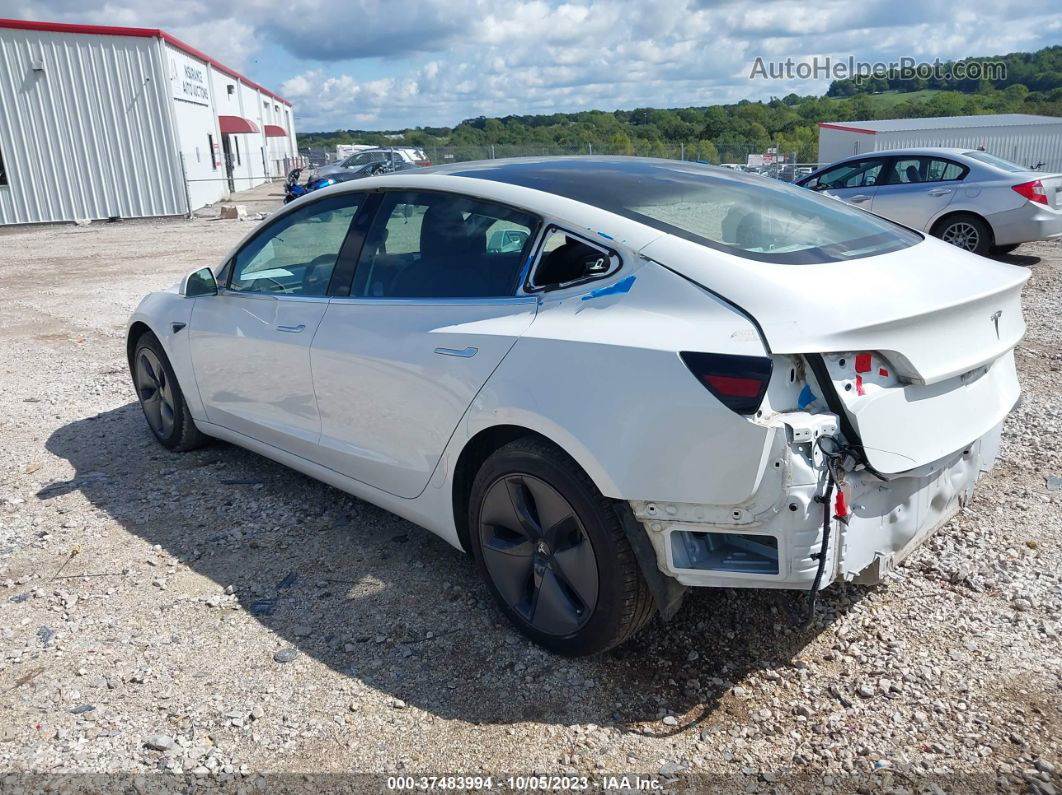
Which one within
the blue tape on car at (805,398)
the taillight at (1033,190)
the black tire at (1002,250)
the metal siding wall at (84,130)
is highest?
the metal siding wall at (84,130)

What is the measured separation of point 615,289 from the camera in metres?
2.84

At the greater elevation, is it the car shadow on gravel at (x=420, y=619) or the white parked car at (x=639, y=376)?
the white parked car at (x=639, y=376)

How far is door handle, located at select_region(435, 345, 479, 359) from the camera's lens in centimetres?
311

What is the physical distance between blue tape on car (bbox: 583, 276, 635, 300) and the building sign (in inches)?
1092

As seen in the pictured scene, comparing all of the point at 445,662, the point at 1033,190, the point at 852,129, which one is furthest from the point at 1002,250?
the point at 852,129

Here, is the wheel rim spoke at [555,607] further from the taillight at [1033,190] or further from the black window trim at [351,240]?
the taillight at [1033,190]

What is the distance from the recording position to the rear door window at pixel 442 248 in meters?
3.23

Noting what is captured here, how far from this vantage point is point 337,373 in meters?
3.75

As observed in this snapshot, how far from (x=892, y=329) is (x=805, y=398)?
361 millimetres

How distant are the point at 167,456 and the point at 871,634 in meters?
4.16

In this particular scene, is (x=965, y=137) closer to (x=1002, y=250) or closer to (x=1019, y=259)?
(x=1002, y=250)

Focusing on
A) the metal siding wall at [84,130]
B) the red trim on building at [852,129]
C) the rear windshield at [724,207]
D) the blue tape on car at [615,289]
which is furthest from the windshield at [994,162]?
the metal siding wall at [84,130]

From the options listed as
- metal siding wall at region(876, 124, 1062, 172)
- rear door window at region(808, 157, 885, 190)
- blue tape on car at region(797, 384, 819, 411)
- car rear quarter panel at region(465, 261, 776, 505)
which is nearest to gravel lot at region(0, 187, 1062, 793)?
car rear quarter panel at region(465, 261, 776, 505)

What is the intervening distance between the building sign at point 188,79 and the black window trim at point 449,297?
26.4 m
